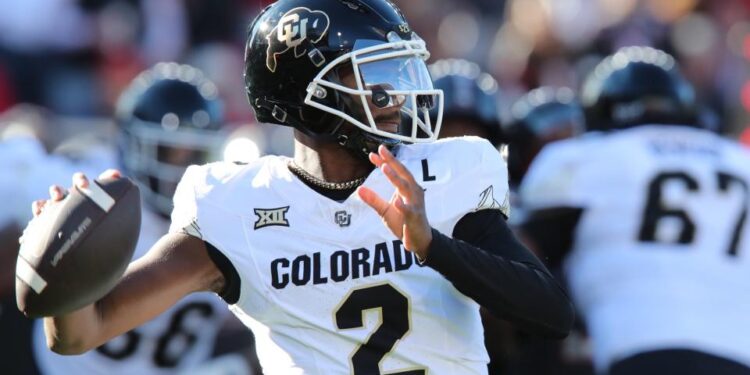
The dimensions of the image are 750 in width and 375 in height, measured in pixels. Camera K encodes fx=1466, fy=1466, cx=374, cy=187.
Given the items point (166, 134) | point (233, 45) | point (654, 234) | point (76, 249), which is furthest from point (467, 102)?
point (233, 45)

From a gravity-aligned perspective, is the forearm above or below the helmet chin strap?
below

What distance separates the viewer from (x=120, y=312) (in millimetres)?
3439

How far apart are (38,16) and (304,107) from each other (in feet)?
27.8

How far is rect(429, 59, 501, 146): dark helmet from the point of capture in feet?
20.3

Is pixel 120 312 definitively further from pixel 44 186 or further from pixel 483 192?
pixel 44 186

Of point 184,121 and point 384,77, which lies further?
point 184,121

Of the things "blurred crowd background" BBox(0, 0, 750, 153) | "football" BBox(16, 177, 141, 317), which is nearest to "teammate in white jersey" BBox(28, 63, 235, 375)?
"football" BBox(16, 177, 141, 317)

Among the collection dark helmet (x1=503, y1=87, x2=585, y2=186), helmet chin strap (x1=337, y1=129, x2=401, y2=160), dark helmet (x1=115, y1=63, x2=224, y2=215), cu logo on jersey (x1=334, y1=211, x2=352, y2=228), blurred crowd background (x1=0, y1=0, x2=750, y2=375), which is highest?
helmet chin strap (x1=337, y1=129, x2=401, y2=160)

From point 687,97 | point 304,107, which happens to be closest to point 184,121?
point 687,97

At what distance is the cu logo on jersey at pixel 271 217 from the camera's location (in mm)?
3523

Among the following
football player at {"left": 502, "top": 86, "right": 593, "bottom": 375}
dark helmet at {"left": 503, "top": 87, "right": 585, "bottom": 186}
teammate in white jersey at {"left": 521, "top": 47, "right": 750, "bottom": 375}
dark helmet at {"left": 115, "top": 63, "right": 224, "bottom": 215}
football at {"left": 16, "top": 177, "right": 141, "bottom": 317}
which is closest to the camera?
football at {"left": 16, "top": 177, "right": 141, "bottom": 317}

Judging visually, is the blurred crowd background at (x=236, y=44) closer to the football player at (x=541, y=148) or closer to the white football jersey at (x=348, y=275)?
the football player at (x=541, y=148)

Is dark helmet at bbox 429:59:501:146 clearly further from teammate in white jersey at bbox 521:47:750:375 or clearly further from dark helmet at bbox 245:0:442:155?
dark helmet at bbox 245:0:442:155

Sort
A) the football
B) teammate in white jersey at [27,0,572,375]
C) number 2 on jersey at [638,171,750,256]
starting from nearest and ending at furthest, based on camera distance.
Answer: the football, teammate in white jersey at [27,0,572,375], number 2 on jersey at [638,171,750,256]
